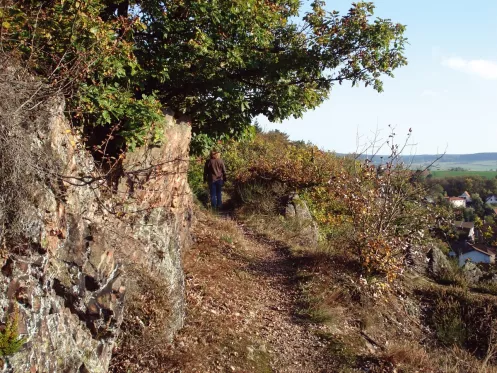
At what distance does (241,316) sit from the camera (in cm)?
634

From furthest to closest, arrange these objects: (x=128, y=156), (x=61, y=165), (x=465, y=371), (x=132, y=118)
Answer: (x=465, y=371), (x=128, y=156), (x=132, y=118), (x=61, y=165)

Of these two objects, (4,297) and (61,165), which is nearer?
(4,297)

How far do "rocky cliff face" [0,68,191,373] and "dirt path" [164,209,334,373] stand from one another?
18.8 inches

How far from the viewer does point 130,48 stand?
16.8 ft

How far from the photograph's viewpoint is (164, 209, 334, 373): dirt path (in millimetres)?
5266

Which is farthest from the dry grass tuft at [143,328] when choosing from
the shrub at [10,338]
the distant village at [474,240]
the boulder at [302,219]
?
the distant village at [474,240]

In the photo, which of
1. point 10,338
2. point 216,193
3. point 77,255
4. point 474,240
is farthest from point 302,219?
point 10,338

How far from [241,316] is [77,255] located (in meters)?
2.97

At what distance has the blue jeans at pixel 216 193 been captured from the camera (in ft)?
38.6

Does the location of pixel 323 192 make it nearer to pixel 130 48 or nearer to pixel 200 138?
pixel 200 138

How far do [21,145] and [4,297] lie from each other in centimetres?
125

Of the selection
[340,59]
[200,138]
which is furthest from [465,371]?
[200,138]

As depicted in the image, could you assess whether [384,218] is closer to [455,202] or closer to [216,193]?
[216,193]

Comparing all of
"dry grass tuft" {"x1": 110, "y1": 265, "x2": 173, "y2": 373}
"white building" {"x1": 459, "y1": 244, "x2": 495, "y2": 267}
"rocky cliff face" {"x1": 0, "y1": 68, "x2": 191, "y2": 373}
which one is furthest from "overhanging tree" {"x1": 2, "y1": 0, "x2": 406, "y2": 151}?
"white building" {"x1": 459, "y1": 244, "x2": 495, "y2": 267}
